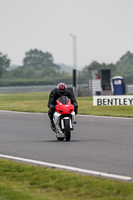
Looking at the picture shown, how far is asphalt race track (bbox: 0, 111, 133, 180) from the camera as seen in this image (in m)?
9.88

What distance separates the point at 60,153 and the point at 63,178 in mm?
3337

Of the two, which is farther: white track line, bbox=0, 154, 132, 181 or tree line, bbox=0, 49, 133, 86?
tree line, bbox=0, 49, 133, 86

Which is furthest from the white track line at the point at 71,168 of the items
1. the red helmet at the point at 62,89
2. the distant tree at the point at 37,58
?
the distant tree at the point at 37,58

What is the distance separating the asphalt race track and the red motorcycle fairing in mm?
773

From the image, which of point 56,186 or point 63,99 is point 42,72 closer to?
point 63,99

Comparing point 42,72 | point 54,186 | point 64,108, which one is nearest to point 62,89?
point 64,108

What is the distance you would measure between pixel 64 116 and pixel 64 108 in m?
0.22

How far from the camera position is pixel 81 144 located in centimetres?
1295

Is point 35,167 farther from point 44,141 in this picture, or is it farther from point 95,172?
point 44,141

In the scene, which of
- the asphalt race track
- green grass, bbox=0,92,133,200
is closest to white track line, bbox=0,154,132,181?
the asphalt race track

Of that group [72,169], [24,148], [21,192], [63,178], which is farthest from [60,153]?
[21,192]

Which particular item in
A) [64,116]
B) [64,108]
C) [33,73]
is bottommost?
[64,116]

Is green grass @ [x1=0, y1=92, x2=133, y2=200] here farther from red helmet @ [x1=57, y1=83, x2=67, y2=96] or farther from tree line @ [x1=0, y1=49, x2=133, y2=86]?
tree line @ [x1=0, y1=49, x2=133, y2=86]

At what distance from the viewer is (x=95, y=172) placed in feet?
28.7
